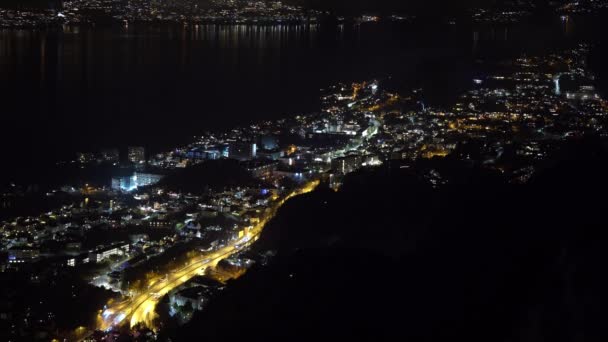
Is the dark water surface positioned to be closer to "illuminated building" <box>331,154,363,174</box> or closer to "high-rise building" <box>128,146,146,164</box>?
"high-rise building" <box>128,146,146,164</box>

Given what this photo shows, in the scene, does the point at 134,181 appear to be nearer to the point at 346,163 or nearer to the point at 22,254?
the point at 346,163

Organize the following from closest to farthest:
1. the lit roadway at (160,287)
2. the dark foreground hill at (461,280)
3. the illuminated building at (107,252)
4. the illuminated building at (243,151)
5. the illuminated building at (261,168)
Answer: the dark foreground hill at (461,280) → the lit roadway at (160,287) → the illuminated building at (107,252) → the illuminated building at (261,168) → the illuminated building at (243,151)

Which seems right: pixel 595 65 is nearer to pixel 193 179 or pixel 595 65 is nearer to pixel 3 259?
pixel 193 179

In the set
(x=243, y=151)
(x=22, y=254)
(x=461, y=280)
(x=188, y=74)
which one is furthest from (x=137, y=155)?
(x=188, y=74)

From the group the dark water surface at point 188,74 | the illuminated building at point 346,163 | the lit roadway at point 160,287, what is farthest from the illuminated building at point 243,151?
the lit roadway at point 160,287

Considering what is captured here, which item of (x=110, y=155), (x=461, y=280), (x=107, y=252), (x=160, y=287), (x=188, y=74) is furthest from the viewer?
(x=188, y=74)

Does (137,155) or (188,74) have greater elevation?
(188,74)

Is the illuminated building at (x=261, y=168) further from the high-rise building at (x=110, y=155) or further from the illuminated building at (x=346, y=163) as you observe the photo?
the high-rise building at (x=110, y=155)
